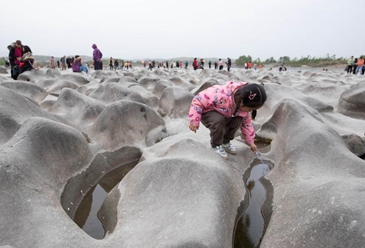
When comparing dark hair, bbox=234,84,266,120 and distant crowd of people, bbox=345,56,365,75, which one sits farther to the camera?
distant crowd of people, bbox=345,56,365,75

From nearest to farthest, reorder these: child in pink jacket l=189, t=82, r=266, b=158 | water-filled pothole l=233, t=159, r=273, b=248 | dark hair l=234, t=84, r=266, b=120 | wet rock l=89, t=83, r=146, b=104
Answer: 1. water-filled pothole l=233, t=159, r=273, b=248
2. dark hair l=234, t=84, r=266, b=120
3. child in pink jacket l=189, t=82, r=266, b=158
4. wet rock l=89, t=83, r=146, b=104

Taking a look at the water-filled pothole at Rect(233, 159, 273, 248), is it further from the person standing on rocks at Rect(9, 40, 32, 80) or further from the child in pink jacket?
the person standing on rocks at Rect(9, 40, 32, 80)

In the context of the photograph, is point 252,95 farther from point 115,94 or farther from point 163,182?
point 115,94

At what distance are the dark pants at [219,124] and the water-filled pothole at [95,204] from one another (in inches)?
45.3

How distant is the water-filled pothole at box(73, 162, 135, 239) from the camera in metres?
Answer: 2.27

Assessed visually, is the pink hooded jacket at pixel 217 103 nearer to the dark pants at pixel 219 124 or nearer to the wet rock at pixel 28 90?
the dark pants at pixel 219 124

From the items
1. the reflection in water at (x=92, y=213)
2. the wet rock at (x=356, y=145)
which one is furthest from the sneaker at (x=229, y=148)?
the reflection in water at (x=92, y=213)

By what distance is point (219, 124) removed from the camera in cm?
307

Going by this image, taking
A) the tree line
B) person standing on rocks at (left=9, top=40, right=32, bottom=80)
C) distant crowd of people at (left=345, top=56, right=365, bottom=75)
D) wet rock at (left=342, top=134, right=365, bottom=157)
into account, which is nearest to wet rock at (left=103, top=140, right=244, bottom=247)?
wet rock at (left=342, top=134, right=365, bottom=157)

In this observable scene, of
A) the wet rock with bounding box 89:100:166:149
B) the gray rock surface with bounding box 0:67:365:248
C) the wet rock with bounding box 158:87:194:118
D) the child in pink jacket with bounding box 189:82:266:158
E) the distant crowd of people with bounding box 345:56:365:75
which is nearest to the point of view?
the gray rock surface with bounding box 0:67:365:248

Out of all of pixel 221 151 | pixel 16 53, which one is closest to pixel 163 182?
pixel 221 151

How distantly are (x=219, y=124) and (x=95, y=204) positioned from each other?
1603 mm

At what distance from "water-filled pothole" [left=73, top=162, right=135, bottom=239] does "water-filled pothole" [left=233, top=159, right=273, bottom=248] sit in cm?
118

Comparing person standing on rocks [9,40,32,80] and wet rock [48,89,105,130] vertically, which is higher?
person standing on rocks [9,40,32,80]
